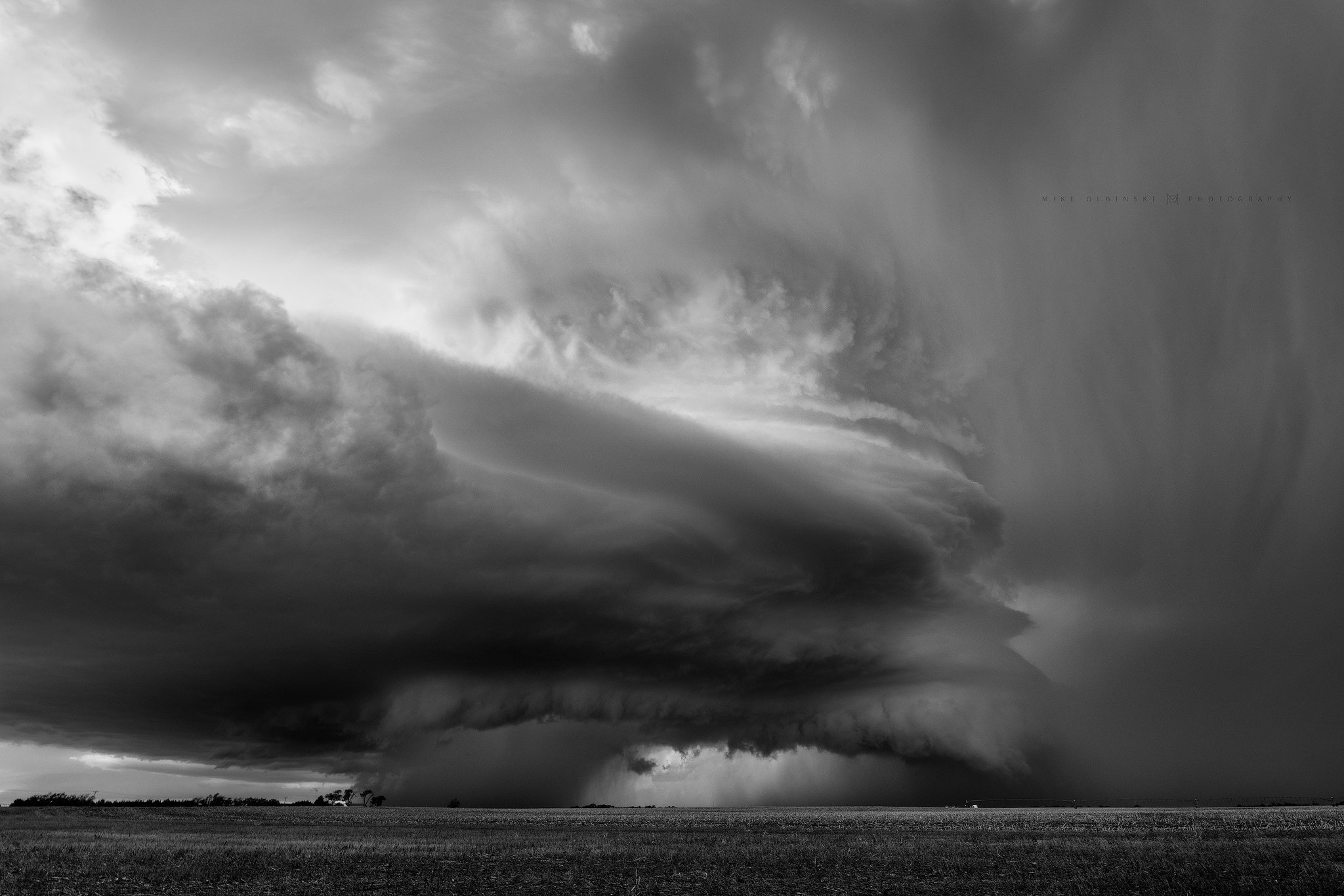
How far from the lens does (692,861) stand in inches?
2053

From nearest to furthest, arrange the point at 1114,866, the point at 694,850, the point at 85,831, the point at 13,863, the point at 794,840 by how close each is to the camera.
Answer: the point at 1114,866 → the point at 13,863 → the point at 694,850 → the point at 794,840 → the point at 85,831

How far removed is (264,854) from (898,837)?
157 feet

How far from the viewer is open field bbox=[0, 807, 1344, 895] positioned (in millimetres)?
39656

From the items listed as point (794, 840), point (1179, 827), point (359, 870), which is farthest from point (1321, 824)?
point (359, 870)

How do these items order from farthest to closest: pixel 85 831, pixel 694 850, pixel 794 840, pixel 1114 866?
1. pixel 85 831
2. pixel 794 840
3. pixel 694 850
4. pixel 1114 866

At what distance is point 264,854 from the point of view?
183ft

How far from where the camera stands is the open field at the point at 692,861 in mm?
39656

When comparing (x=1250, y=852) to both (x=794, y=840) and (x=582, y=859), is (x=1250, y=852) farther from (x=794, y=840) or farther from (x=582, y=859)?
(x=582, y=859)

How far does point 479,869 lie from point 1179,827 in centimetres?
6936

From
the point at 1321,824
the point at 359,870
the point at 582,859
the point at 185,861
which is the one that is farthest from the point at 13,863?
the point at 1321,824

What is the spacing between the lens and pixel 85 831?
81750 millimetres

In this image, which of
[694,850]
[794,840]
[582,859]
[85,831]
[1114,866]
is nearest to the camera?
[1114,866]

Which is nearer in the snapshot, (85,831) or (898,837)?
(898,837)

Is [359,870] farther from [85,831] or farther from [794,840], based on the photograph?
[85,831]
